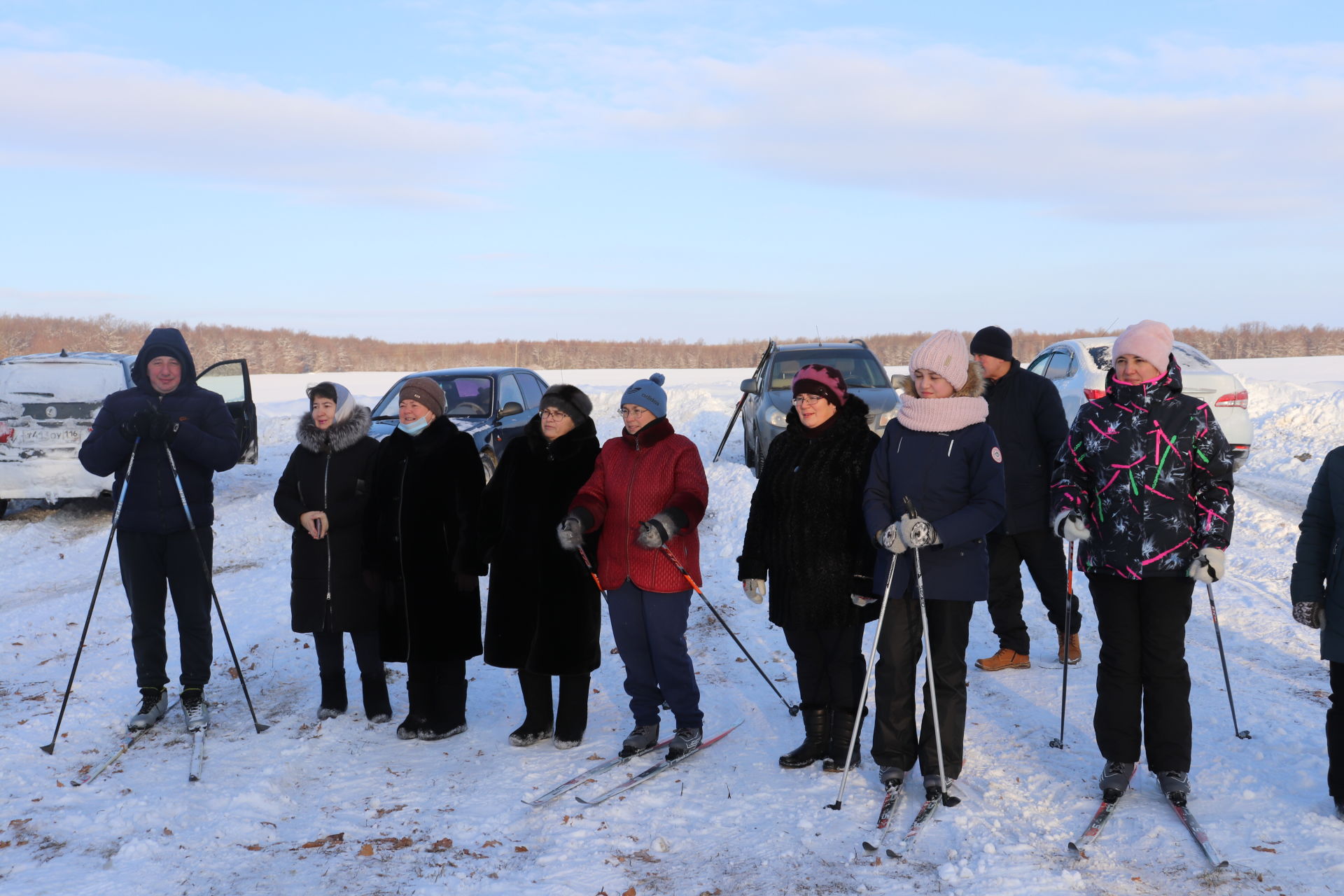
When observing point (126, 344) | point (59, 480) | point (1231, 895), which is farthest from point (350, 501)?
point (126, 344)

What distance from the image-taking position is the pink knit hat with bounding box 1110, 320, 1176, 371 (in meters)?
4.08

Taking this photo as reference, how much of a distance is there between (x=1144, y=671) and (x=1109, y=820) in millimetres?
631

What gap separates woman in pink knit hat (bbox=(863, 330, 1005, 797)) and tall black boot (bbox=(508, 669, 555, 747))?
5.70ft

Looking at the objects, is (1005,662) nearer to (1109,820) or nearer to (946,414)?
(1109,820)

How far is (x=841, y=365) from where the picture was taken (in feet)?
43.7

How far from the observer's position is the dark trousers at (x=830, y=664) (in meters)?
4.52

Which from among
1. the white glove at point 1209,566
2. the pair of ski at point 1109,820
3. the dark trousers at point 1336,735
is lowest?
the pair of ski at point 1109,820

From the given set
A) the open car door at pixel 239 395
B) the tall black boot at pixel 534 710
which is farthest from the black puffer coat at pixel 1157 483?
the open car door at pixel 239 395

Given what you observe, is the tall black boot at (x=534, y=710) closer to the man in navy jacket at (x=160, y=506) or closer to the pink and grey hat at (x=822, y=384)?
the man in navy jacket at (x=160, y=506)

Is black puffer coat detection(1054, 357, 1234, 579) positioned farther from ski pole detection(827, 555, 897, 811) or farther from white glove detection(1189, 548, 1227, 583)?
ski pole detection(827, 555, 897, 811)

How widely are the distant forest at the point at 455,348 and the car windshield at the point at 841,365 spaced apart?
34641 mm

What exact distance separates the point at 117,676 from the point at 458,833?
334 cm

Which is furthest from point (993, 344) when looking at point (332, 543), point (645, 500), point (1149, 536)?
point (332, 543)

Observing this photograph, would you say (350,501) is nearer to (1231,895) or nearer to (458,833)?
(458,833)
